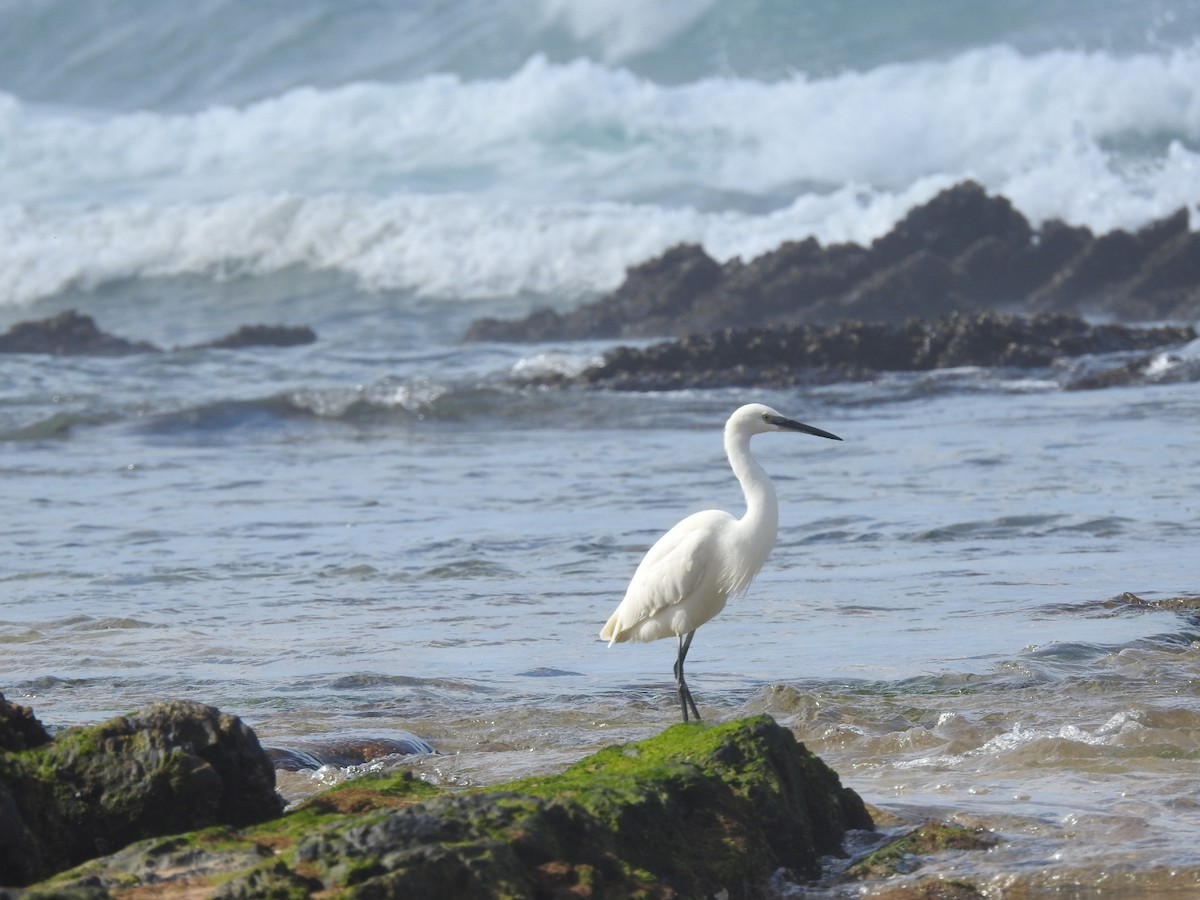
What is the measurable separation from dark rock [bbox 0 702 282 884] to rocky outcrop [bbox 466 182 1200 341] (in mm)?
15728

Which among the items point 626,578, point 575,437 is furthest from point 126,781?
point 575,437

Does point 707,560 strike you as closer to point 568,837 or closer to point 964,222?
point 568,837

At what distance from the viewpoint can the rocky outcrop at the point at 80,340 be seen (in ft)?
64.8

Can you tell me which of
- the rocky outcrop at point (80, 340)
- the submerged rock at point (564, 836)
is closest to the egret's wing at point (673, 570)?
the submerged rock at point (564, 836)

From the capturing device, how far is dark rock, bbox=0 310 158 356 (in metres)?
19.8

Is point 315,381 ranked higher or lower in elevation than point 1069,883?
higher

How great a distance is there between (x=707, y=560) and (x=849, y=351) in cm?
992

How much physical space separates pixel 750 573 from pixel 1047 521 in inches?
147

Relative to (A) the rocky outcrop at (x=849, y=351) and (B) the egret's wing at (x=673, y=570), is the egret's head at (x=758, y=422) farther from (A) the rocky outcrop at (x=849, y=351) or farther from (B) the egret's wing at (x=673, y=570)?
(A) the rocky outcrop at (x=849, y=351)

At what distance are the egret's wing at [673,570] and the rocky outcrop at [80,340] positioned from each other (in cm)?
1461

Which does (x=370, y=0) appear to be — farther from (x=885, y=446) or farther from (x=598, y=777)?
(x=598, y=777)

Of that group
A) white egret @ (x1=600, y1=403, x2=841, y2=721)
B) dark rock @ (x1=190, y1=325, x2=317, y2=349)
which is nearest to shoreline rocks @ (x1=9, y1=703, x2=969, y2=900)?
white egret @ (x1=600, y1=403, x2=841, y2=721)

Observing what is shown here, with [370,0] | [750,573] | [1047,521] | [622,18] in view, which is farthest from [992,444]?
[370,0]

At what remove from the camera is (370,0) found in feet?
128
